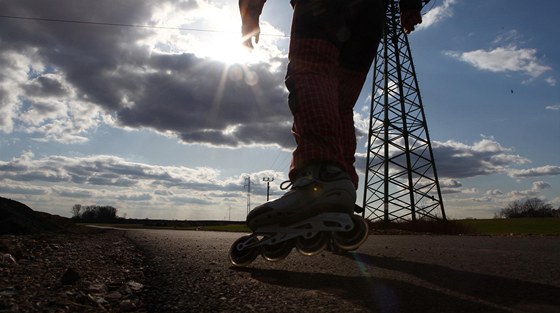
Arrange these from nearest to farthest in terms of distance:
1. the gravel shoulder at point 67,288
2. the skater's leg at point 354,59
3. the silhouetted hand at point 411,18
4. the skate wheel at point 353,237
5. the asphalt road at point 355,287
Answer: the gravel shoulder at point 67,288 → the asphalt road at point 355,287 → the skate wheel at point 353,237 → the skater's leg at point 354,59 → the silhouetted hand at point 411,18

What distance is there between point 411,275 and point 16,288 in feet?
3.73

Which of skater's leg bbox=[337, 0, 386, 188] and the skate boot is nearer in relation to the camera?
the skate boot

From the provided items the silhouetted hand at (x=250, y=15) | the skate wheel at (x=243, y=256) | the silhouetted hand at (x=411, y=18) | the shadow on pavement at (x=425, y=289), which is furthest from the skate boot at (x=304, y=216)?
the silhouetted hand at (x=411, y=18)

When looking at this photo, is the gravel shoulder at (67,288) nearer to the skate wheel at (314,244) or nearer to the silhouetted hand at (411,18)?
the skate wheel at (314,244)

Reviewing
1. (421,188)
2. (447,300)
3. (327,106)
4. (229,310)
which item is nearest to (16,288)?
(229,310)

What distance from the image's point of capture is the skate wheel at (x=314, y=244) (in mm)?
1458

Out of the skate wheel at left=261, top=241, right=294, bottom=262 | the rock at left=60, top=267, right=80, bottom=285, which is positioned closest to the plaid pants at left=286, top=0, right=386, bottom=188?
the skate wheel at left=261, top=241, right=294, bottom=262

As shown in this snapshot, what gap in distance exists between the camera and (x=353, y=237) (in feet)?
4.59

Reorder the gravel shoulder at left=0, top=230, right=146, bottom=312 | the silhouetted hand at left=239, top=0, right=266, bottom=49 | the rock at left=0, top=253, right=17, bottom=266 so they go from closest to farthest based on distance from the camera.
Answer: the gravel shoulder at left=0, top=230, right=146, bottom=312
the rock at left=0, top=253, right=17, bottom=266
the silhouetted hand at left=239, top=0, right=266, bottom=49

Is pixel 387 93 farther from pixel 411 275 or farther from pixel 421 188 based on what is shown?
pixel 411 275

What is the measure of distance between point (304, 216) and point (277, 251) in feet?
0.61

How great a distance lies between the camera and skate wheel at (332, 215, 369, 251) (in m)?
1.38

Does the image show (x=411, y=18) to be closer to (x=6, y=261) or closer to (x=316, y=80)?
(x=316, y=80)

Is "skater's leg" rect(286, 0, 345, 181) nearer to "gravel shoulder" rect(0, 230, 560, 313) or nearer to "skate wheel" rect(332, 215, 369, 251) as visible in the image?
"skate wheel" rect(332, 215, 369, 251)
